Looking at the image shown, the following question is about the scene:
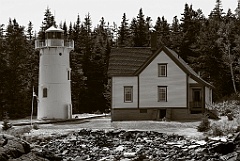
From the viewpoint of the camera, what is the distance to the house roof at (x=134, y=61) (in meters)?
41.9

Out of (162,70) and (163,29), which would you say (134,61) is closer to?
(162,70)

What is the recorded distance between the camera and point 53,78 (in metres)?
Answer: 45.2

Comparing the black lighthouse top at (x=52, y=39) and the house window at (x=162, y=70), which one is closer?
Answer: the house window at (x=162, y=70)

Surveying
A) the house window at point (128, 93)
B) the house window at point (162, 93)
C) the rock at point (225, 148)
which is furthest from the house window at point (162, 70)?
the rock at point (225, 148)

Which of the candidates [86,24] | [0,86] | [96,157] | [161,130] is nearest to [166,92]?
[161,130]

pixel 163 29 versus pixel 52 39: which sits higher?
pixel 163 29

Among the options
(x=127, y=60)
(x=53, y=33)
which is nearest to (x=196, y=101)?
(x=127, y=60)

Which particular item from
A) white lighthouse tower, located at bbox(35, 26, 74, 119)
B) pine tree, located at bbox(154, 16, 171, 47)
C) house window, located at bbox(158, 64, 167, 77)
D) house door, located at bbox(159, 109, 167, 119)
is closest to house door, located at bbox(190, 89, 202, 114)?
house door, located at bbox(159, 109, 167, 119)

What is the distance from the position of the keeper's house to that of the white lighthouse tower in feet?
17.2

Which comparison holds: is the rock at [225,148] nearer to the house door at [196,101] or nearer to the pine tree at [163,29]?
the house door at [196,101]

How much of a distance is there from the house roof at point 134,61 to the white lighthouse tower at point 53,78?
4.63 meters

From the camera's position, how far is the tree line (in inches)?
2261

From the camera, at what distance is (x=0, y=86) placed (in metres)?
57.8

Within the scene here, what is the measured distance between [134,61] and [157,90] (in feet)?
10.5
